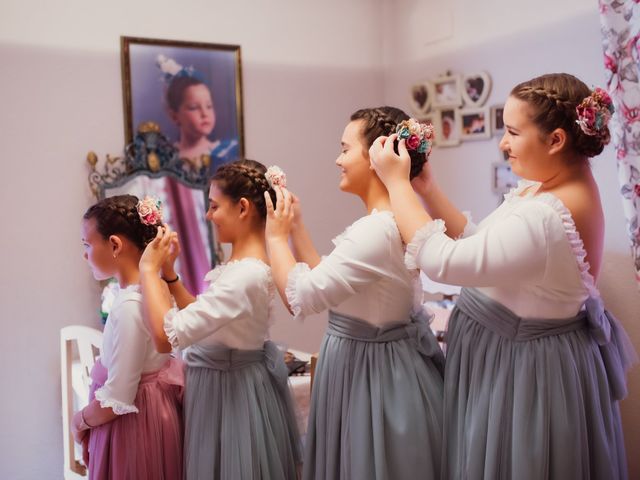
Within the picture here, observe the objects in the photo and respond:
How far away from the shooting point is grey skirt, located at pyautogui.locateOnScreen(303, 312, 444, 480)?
4.79ft

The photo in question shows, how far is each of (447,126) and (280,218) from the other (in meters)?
1.79

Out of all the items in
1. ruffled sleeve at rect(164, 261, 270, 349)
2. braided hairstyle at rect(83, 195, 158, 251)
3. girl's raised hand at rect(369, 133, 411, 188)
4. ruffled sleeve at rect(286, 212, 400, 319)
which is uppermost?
girl's raised hand at rect(369, 133, 411, 188)

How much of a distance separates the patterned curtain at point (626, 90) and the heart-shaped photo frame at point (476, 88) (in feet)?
2.86

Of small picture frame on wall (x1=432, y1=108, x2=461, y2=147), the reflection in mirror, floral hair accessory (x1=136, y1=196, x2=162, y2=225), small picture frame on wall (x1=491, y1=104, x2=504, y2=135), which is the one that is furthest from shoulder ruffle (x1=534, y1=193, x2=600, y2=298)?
the reflection in mirror

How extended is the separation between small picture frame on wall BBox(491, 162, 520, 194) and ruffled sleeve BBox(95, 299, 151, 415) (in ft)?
5.44

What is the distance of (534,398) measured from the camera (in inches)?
52.7

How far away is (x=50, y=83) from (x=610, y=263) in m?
2.12

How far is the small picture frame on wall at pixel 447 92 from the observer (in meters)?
3.08

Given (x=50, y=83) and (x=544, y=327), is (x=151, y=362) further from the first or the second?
(x=50, y=83)

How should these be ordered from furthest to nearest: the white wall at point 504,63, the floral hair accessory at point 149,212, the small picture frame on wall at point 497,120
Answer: the small picture frame on wall at point 497,120, the white wall at point 504,63, the floral hair accessory at point 149,212

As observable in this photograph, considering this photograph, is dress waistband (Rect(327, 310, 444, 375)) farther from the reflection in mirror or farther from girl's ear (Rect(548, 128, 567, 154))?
the reflection in mirror

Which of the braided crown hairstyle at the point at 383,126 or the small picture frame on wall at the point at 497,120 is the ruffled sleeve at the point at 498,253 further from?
the small picture frame on wall at the point at 497,120

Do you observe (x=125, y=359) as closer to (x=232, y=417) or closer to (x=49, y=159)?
(x=232, y=417)

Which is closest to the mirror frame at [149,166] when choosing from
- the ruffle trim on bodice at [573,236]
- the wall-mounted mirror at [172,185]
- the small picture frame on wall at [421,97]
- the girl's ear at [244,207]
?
the wall-mounted mirror at [172,185]
